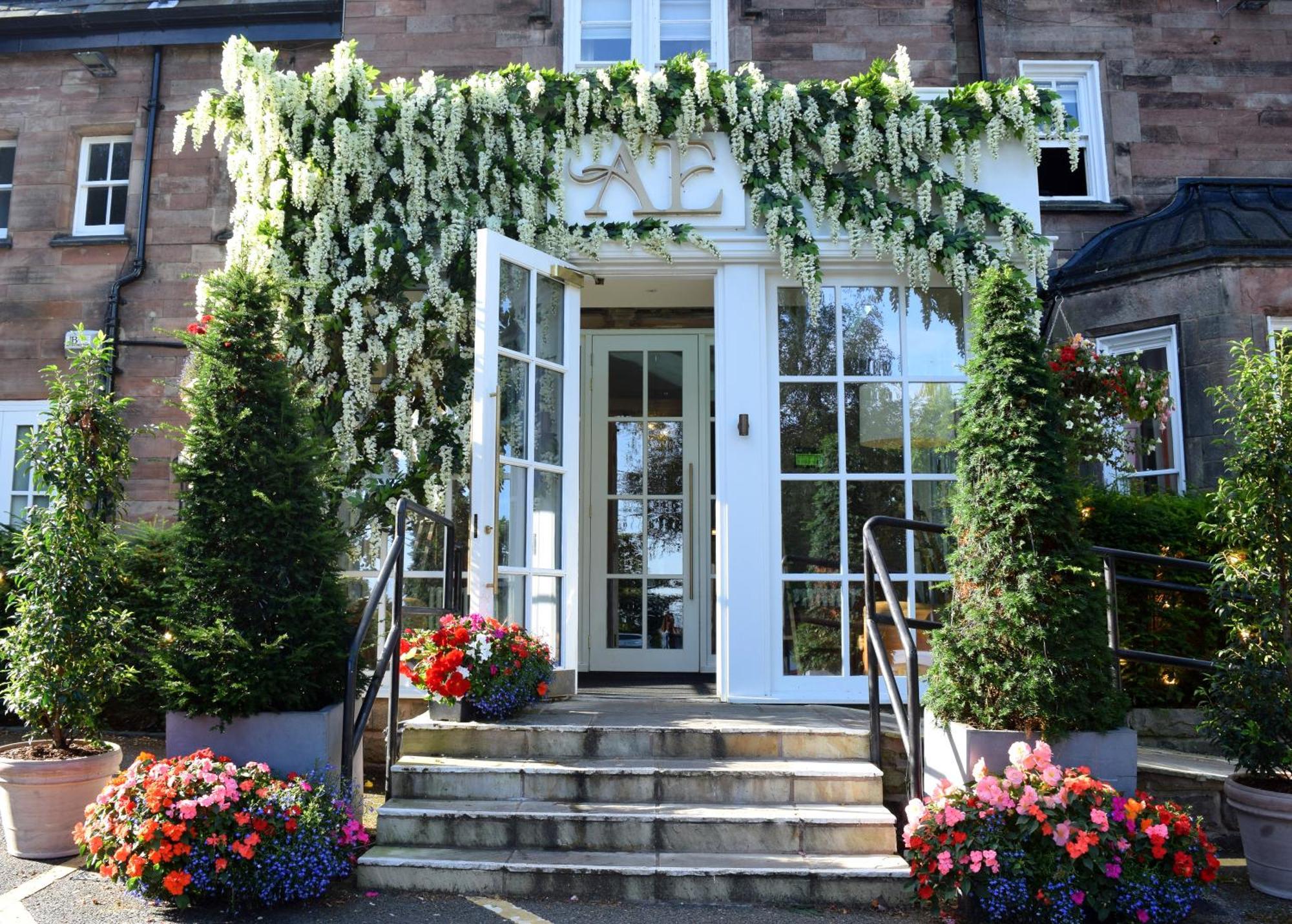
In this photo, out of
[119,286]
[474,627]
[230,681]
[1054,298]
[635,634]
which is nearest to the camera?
[230,681]

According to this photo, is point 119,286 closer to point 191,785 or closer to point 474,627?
point 474,627

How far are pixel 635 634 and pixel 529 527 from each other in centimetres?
189

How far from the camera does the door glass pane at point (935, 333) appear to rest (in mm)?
6281

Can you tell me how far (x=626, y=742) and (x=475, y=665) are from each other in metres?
0.77

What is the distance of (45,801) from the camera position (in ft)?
14.1

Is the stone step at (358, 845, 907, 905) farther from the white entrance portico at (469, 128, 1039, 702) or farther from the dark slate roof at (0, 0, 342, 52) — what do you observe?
the dark slate roof at (0, 0, 342, 52)

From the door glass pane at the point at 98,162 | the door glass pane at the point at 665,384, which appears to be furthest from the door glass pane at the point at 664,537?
the door glass pane at the point at 98,162

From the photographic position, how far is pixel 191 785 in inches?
151

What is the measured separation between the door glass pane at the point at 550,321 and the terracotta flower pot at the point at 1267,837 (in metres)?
3.89

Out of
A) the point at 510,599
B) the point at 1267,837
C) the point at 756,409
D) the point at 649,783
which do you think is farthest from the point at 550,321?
the point at 1267,837

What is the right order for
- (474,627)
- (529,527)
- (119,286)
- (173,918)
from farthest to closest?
(119,286) → (529,527) → (474,627) → (173,918)

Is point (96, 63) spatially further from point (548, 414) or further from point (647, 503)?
point (647, 503)

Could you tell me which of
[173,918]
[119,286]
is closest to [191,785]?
[173,918]

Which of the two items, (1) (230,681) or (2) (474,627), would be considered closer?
(1) (230,681)
